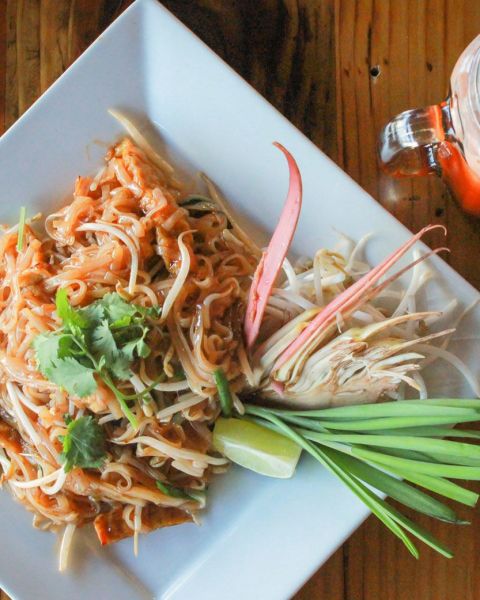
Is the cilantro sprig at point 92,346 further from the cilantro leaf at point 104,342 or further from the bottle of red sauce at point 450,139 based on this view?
the bottle of red sauce at point 450,139

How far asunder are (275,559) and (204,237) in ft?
2.27

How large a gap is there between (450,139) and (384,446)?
65 centimetres

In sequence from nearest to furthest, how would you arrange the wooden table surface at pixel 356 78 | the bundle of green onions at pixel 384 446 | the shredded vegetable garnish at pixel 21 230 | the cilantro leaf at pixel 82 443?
the bundle of green onions at pixel 384 446 < the cilantro leaf at pixel 82 443 < the shredded vegetable garnish at pixel 21 230 < the wooden table surface at pixel 356 78

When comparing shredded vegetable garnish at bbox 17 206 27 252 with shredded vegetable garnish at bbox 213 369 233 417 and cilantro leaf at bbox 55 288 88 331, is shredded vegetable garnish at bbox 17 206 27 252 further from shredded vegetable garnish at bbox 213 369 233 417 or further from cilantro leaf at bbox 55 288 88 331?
shredded vegetable garnish at bbox 213 369 233 417

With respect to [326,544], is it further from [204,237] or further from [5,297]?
[5,297]

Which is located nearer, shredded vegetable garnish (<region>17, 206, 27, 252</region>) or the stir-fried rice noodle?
the stir-fried rice noodle

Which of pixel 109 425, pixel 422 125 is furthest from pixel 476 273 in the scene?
pixel 109 425

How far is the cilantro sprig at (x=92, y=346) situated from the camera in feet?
4.24

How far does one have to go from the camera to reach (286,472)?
1.47 meters

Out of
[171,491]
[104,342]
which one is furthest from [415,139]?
[171,491]

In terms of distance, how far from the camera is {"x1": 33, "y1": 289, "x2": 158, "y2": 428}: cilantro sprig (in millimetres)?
1291

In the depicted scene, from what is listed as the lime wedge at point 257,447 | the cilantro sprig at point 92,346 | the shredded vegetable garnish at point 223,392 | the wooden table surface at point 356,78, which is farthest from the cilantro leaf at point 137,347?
the wooden table surface at point 356,78

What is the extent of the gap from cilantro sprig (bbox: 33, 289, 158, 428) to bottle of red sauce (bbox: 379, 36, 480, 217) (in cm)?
69

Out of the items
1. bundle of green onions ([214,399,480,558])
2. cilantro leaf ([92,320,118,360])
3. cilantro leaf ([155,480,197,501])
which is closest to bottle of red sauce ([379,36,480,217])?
bundle of green onions ([214,399,480,558])
